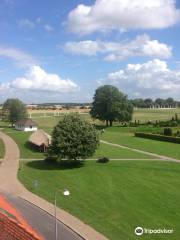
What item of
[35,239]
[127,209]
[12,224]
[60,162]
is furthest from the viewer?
[60,162]

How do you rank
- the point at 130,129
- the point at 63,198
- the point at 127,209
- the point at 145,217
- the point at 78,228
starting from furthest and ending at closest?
the point at 130,129 → the point at 63,198 → the point at 127,209 → the point at 145,217 → the point at 78,228

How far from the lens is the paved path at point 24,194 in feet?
96.9

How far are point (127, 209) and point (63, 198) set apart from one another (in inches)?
288

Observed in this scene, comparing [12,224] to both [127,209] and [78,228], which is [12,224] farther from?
[127,209]

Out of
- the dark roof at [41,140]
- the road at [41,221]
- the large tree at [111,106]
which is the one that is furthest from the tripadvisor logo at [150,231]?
the large tree at [111,106]

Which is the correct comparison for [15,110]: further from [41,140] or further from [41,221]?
[41,221]

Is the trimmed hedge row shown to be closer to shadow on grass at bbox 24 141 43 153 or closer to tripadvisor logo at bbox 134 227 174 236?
shadow on grass at bbox 24 141 43 153

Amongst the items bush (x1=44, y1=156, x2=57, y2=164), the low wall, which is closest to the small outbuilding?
bush (x1=44, y1=156, x2=57, y2=164)

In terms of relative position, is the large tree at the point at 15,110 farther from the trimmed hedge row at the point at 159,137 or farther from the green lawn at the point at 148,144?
the trimmed hedge row at the point at 159,137

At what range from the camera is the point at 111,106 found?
114125 mm

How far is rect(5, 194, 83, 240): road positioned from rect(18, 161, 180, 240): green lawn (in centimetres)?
237

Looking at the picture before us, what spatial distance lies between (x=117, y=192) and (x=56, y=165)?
663 inches

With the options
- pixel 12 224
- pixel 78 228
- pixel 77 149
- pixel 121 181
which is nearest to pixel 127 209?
pixel 78 228

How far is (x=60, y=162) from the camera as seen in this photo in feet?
185
